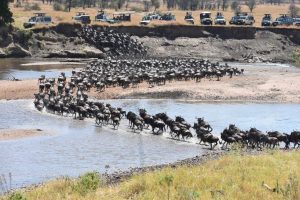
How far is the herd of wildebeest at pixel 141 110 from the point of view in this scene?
1209 inches

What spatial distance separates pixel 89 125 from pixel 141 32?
178ft

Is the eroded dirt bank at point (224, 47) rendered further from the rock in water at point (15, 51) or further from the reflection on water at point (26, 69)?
the reflection on water at point (26, 69)

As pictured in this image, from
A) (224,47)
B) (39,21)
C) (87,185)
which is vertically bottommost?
(224,47)

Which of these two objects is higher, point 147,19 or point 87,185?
point 87,185

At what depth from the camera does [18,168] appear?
25328mm

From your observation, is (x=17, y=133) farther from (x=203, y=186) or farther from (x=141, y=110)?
(x=203, y=186)

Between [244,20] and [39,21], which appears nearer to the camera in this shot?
[39,21]

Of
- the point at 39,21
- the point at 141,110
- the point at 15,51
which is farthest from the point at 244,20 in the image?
the point at 141,110

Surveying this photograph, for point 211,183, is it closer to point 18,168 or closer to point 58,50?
point 18,168

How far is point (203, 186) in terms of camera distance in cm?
1623

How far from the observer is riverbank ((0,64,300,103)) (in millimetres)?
48625

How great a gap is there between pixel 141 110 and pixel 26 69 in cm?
3363

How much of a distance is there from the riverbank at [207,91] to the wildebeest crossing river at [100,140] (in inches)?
89.0

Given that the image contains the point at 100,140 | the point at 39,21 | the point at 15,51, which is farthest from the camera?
the point at 39,21
